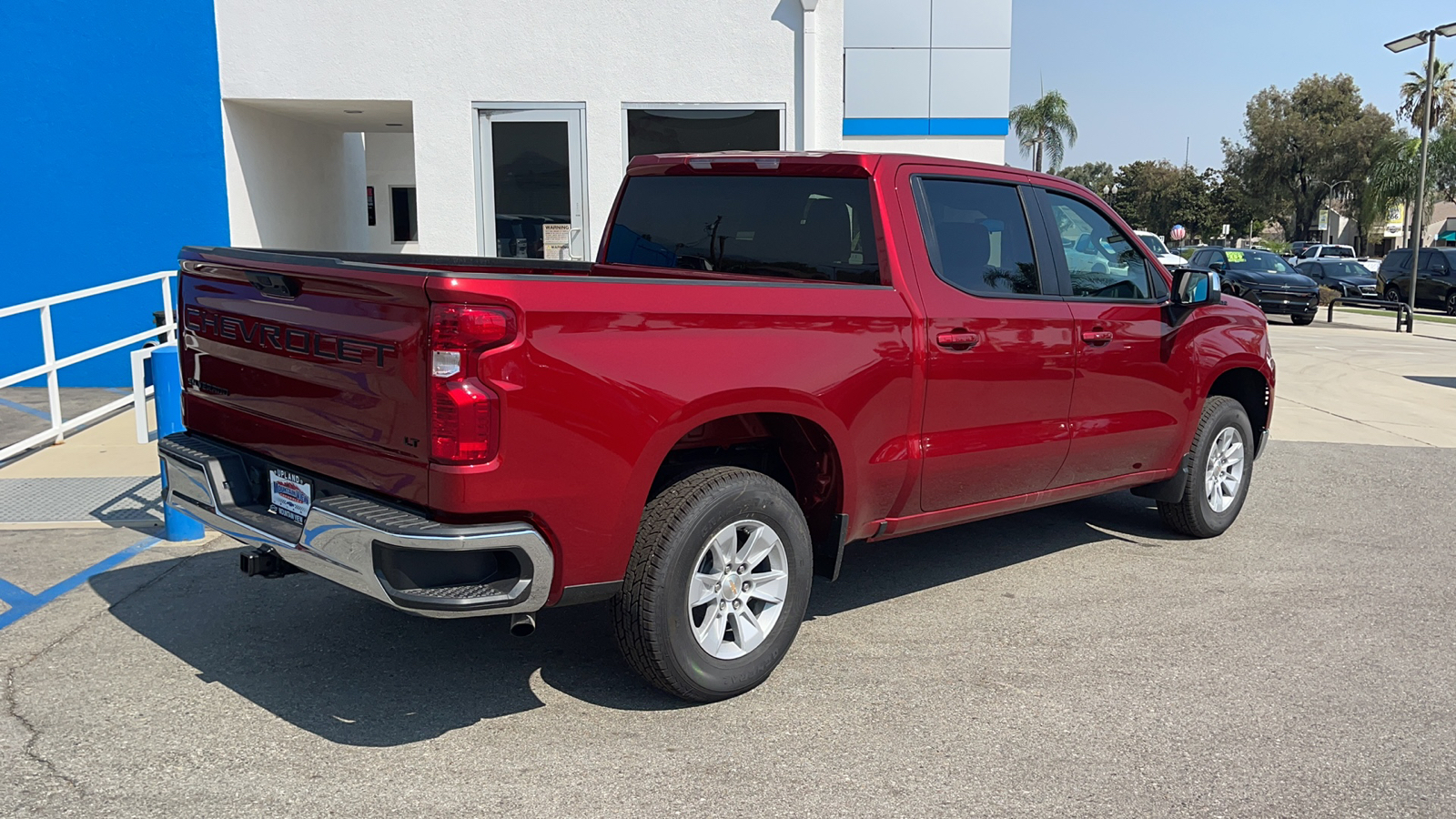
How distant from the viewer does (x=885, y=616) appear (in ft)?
16.9

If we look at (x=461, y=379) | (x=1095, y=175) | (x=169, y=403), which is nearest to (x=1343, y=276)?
(x=169, y=403)

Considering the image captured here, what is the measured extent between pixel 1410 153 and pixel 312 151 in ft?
147

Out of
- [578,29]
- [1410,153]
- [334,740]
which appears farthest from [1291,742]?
[1410,153]

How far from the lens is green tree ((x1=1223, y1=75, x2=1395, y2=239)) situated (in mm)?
60531

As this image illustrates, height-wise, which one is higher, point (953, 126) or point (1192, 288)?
point (953, 126)

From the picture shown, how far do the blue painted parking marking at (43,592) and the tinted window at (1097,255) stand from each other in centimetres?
494

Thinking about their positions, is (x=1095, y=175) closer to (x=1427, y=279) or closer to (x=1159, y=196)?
(x=1159, y=196)

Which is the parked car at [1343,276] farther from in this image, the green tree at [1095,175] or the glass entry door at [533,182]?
the green tree at [1095,175]

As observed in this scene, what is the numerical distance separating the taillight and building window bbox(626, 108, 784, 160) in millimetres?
7999

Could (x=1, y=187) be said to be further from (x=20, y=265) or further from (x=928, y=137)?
(x=928, y=137)

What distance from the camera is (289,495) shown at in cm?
391

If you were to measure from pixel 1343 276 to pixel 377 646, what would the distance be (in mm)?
34757

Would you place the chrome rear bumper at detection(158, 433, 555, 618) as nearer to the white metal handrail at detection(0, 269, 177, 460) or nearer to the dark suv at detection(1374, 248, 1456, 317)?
the white metal handrail at detection(0, 269, 177, 460)

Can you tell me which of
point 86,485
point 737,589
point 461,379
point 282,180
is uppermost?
point 282,180
